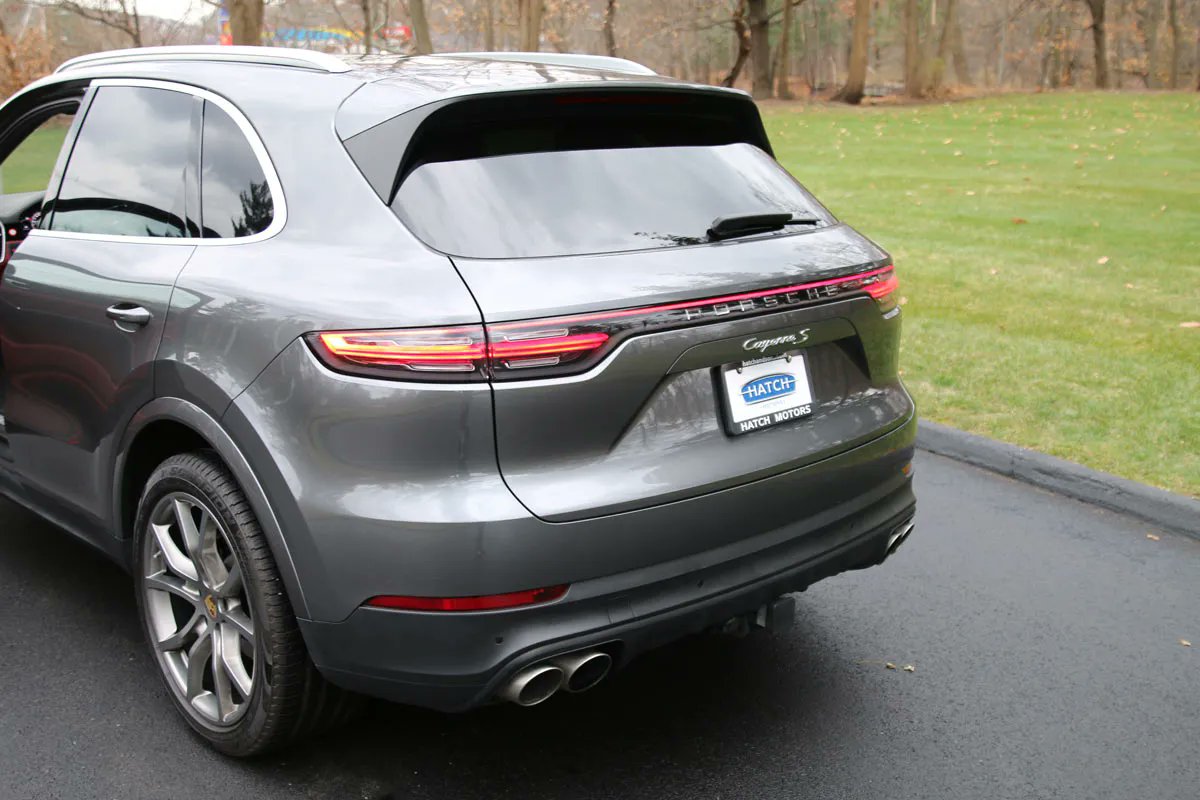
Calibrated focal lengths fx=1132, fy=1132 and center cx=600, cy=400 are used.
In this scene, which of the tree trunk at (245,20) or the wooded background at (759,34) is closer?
the tree trunk at (245,20)

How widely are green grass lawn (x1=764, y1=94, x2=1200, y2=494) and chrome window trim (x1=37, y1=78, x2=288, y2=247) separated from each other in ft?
13.6

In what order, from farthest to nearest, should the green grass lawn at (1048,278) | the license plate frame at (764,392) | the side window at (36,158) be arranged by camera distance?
the green grass lawn at (1048,278) < the side window at (36,158) < the license plate frame at (764,392)

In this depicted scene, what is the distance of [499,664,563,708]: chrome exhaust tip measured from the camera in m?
2.60

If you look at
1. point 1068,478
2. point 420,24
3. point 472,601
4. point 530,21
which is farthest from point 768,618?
point 420,24

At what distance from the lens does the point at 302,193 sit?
288 centimetres

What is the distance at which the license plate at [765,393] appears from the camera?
2816mm

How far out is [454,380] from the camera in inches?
98.3

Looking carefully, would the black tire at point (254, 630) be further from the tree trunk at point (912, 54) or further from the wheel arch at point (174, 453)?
the tree trunk at point (912, 54)

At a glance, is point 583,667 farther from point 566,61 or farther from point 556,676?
point 566,61

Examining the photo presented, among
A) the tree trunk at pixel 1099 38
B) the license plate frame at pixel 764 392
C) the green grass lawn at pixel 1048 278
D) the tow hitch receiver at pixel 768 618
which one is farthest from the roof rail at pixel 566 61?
the tree trunk at pixel 1099 38

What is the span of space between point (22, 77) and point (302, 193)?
36.7 metres

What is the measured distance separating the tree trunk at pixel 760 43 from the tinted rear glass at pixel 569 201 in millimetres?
37436

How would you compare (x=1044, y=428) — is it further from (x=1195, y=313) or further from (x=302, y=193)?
(x=302, y=193)

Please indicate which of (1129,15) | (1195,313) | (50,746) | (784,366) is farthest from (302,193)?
(1129,15)
